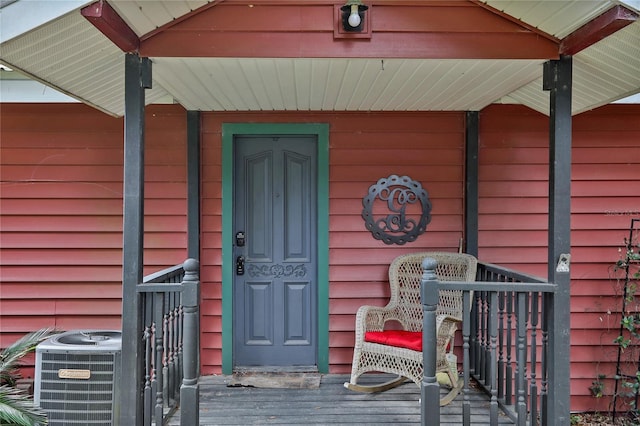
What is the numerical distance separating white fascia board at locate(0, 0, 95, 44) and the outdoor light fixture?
1221 mm

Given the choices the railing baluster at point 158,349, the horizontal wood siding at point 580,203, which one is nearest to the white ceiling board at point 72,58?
the railing baluster at point 158,349

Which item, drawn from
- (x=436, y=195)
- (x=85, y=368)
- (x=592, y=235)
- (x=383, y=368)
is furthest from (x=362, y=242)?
(x=85, y=368)

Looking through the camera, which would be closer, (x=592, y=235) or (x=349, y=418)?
(x=349, y=418)

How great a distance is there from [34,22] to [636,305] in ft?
15.2

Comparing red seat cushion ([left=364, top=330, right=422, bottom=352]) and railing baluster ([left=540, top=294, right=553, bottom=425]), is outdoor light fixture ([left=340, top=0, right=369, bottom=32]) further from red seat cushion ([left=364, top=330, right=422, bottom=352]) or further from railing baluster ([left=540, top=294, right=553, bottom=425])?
red seat cushion ([left=364, top=330, right=422, bottom=352])

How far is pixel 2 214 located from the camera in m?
3.85

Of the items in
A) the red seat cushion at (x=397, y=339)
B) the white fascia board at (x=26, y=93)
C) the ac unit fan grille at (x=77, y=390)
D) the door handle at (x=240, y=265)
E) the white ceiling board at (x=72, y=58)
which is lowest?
the ac unit fan grille at (x=77, y=390)

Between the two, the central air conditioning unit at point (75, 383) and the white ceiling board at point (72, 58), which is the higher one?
the white ceiling board at point (72, 58)

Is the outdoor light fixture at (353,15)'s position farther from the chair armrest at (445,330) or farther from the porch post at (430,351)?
the chair armrest at (445,330)

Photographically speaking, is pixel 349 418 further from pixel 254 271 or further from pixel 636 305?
pixel 636 305

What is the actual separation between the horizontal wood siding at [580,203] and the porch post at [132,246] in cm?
271

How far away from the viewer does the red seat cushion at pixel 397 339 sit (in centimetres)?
311

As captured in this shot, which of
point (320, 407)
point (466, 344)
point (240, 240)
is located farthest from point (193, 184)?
point (466, 344)

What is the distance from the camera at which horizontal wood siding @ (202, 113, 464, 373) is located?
3.85 metres
